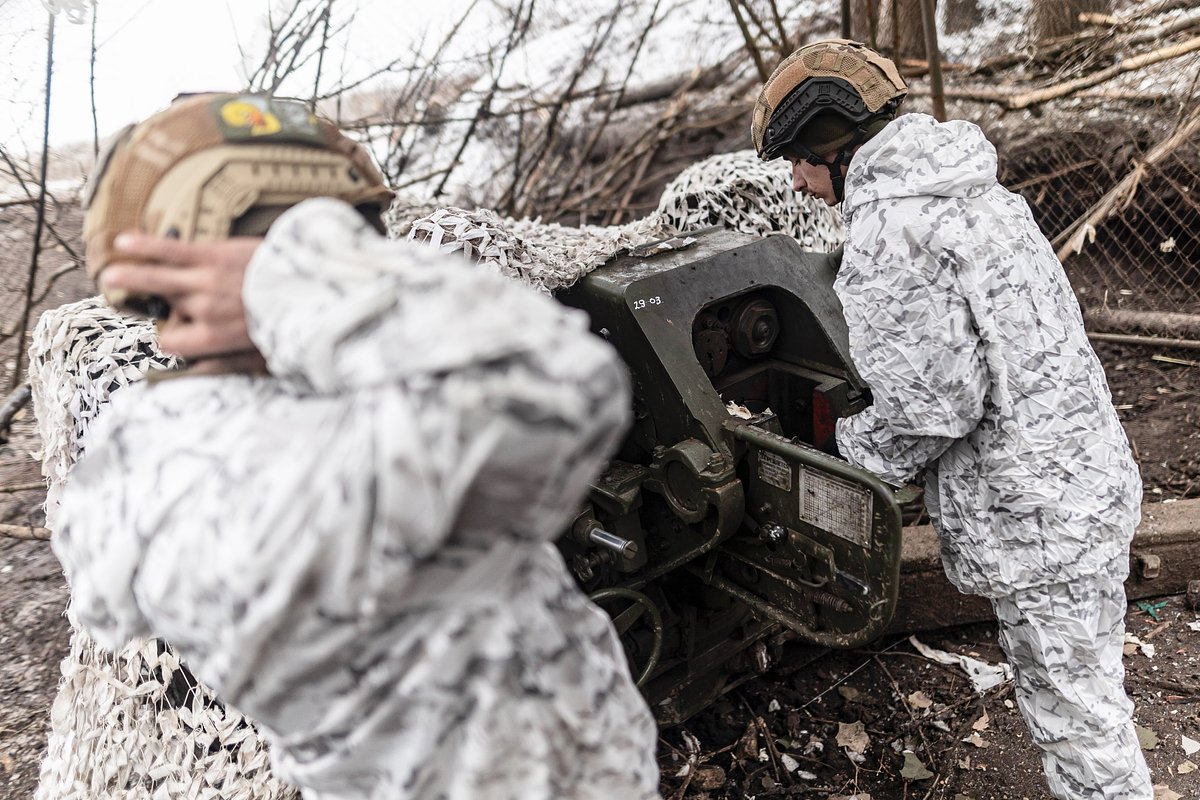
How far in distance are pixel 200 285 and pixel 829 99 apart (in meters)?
1.74

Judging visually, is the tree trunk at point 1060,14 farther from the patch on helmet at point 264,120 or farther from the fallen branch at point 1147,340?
the patch on helmet at point 264,120

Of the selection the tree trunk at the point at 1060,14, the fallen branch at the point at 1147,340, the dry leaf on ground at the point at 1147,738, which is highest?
the tree trunk at the point at 1060,14

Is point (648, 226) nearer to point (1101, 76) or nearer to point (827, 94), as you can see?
point (827, 94)

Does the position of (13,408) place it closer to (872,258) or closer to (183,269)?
(183,269)

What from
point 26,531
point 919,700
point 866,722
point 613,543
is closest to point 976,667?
point 919,700

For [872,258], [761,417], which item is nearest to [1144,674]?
[761,417]

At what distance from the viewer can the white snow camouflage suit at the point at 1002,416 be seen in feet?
7.26

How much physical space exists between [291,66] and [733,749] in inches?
137

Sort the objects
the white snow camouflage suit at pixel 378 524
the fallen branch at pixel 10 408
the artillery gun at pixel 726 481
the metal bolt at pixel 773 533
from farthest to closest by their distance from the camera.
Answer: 1. the fallen branch at pixel 10 408
2. the metal bolt at pixel 773 533
3. the artillery gun at pixel 726 481
4. the white snow camouflage suit at pixel 378 524

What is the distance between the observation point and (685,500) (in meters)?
2.52

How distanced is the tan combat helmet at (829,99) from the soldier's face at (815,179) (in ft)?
0.19

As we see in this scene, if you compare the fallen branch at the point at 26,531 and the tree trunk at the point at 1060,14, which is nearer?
the fallen branch at the point at 26,531

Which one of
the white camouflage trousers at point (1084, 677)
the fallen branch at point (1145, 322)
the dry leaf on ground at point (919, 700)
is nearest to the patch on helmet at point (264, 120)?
the white camouflage trousers at point (1084, 677)

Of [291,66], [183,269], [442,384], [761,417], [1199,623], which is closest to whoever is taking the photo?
[442,384]
